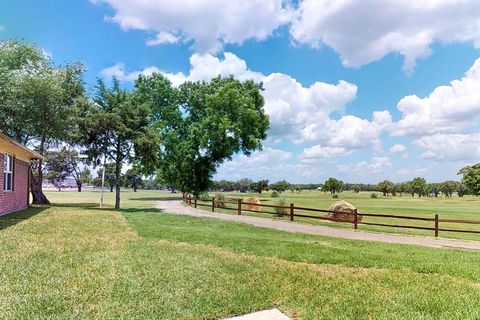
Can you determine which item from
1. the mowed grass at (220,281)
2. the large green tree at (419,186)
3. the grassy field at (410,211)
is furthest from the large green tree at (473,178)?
the mowed grass at (220,281)

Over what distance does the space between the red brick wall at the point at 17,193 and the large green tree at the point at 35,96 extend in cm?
467

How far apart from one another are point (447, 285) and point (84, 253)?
23.5 ft

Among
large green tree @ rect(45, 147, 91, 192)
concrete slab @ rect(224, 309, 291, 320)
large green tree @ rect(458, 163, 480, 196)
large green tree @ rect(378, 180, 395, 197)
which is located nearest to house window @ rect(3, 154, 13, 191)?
concrete slab @ rect(224, 309, 291, 320)

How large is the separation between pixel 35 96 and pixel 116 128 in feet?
18.8

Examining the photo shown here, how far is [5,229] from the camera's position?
11.7 m

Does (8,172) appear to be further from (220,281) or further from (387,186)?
(387,186)

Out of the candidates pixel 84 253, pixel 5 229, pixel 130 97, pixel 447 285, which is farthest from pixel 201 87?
pixel 447 285

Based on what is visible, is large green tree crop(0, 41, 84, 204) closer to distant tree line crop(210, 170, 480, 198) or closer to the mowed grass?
the mowed grass

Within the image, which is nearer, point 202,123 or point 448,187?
point 202,123

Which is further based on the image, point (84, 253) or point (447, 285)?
point (84, 253)

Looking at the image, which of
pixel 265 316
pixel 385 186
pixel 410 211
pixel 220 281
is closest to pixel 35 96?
Result: pixel 220 281

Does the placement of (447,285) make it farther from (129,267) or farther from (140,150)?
(140,150)

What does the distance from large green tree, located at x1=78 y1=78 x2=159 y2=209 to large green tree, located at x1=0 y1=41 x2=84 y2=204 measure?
2.34 m

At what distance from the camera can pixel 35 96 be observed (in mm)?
23906
